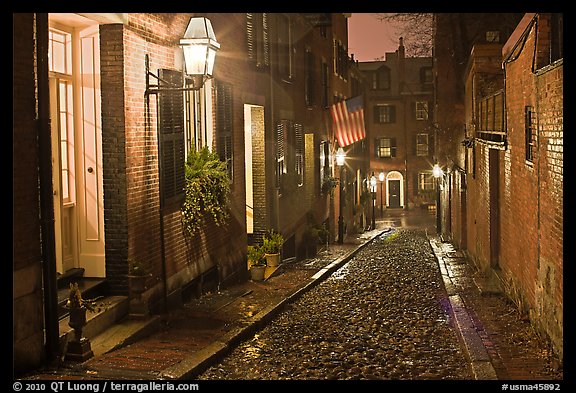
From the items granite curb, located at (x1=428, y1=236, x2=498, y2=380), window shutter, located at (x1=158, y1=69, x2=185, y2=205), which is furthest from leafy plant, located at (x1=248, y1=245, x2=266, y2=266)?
window shutter, located at (x1=158, y1=69, x2=185, y2=205)

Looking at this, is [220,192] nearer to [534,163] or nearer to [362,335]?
[362,335]

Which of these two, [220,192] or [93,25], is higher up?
[93,25]

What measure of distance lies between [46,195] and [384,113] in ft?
167

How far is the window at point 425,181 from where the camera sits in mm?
56300

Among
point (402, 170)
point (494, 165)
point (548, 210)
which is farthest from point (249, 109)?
point (402, 170)

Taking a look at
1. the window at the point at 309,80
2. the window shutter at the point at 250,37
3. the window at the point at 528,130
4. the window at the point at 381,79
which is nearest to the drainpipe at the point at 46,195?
the window at the point at 528,130

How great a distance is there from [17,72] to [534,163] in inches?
255

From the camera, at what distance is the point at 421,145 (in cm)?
5691

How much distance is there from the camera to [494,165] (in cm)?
1540

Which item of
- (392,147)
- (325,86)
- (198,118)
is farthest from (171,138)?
(392,147)

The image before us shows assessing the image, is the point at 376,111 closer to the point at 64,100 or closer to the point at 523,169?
the point at 523,169

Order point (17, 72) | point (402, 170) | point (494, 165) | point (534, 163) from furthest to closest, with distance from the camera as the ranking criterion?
point (402, 170), point (494, 165), point (534, 163), point (17, 72)

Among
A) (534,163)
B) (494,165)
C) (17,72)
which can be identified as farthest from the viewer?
(494,165)

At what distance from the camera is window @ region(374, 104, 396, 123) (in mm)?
56997
